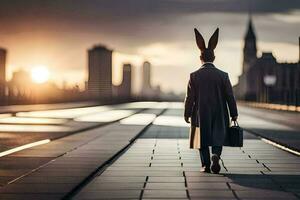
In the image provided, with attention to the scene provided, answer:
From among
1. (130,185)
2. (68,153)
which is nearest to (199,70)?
(130,185)

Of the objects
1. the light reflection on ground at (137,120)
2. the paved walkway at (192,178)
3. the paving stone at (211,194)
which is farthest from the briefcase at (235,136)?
the light reflection on ground at (137,120)

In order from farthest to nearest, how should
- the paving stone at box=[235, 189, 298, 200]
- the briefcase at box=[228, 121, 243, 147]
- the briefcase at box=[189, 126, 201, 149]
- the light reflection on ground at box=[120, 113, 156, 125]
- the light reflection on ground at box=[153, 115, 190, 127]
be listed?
the light reflection on ground at box=[120, 113, 156, 125] → the light reflection on ground at box=[153, 115, 190, 127] → the briefcase at box=[189, 126, 201, 149] → the briefcase at box=[228, 121, 243, 147] → the paving stone at box=[235, 189, 298, 200]

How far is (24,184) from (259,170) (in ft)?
A: 12.0

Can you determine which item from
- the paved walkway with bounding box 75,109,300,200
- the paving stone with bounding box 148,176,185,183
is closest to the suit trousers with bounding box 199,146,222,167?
the paved walkway with bounding box 75,109,300,200

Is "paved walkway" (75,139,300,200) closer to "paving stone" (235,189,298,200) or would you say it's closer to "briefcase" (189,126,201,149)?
"paving stone" (235,189,298,200)

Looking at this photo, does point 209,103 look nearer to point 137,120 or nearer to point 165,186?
point 165,186

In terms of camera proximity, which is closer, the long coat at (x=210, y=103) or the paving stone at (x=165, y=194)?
the paving stone at (x=165, y=194)

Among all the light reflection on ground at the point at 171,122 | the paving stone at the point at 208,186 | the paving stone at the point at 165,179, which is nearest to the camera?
the paving stone at the point at 208,186

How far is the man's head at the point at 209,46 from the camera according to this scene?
30.8 ft

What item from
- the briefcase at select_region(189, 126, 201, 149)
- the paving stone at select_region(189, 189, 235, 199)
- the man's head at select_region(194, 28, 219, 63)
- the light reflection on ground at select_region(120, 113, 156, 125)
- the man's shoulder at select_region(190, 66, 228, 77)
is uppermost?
the man's head at select_region(194, 28, 219, 63)

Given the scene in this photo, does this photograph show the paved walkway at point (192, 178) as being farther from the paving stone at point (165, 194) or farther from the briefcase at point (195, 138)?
the briefcase at point (195, 138)

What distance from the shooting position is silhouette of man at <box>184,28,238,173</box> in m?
9.05

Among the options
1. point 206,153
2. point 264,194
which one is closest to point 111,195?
point 264,194

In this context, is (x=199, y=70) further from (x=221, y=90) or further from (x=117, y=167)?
(x=117, y=167)
